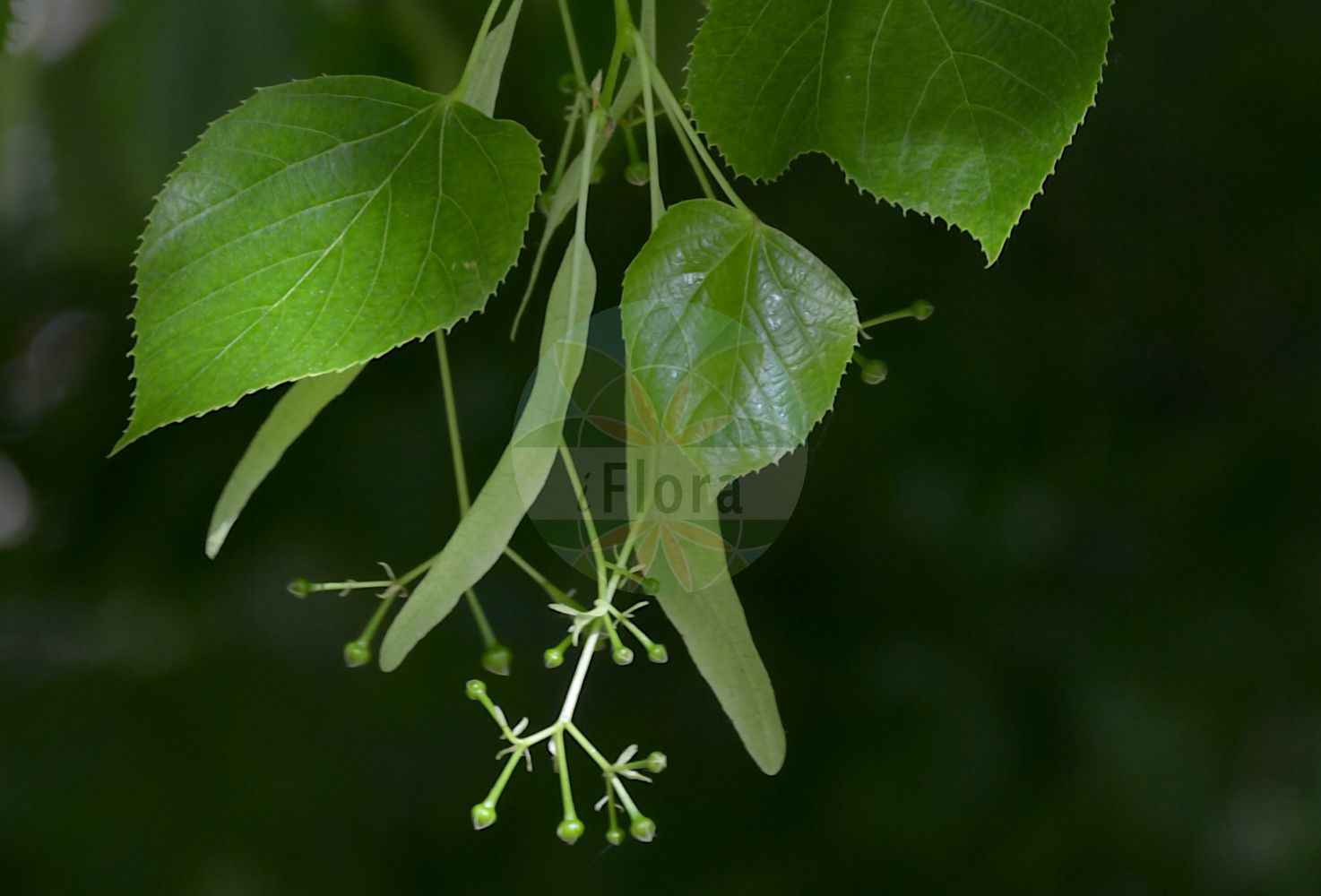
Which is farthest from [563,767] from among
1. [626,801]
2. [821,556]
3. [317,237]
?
[821,556]

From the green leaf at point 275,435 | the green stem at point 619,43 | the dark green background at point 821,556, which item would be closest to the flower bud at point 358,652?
the green leaf at point 275,435

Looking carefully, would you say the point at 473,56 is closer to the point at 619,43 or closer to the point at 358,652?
the point at 619,43

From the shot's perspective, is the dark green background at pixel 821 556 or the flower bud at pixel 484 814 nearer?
the flower bud at pixel 484 814

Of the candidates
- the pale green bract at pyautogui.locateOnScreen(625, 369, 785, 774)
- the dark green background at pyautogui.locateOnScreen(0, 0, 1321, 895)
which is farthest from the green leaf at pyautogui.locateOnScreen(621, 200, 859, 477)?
the dark green background at pyautogui.locateOnScreen(0, 0, 1321, 895)

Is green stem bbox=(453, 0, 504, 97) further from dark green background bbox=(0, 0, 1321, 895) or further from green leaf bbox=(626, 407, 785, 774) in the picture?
dark green background bbox=(0, 0, 1321, 895)

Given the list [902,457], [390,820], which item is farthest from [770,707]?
[390,820]

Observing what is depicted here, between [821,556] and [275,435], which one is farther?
[821,556]

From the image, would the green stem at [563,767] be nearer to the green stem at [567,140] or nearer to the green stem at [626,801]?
the green stem at [626,801]

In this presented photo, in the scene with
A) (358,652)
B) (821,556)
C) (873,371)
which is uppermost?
(873,371)
